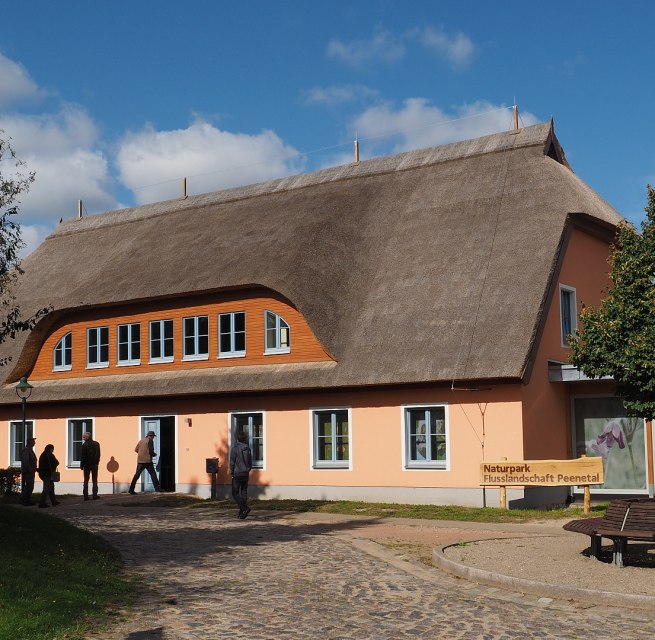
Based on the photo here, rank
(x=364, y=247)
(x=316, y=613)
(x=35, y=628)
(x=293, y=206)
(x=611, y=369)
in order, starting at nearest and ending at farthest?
(x=35, y=628) < (x=316, y=613) < (x=611, y=369) < (x=364, y=247) < (x=293, y=206)

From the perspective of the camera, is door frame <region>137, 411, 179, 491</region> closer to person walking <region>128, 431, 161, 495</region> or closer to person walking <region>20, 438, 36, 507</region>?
person walking <region>128, 431, 161, 495</region>

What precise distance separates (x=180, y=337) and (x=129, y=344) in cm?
225

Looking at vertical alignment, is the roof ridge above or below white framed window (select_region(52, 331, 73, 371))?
above

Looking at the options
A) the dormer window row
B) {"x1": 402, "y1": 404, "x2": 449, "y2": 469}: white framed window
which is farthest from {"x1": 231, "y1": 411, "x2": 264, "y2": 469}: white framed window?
{"x1": 402, "y1": 404, "x2": 449, "y2": 469}: white framed window

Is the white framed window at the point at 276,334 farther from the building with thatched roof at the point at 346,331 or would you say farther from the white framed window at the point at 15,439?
the white framed window at the point at 15,439

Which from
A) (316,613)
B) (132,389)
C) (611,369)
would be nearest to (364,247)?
(132,389)

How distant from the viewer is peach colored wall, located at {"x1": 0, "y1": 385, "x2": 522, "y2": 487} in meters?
22.2

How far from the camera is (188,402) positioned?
90.5 ft

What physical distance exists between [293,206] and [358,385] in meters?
8.92

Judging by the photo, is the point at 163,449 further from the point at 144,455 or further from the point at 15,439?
the point at 15,439

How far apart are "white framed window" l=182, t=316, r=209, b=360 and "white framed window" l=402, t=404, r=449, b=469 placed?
7.15 meters

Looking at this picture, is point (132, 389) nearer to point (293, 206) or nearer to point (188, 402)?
point (188, 402)

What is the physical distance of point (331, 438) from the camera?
24.9 metres

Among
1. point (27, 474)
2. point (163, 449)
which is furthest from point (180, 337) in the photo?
point (27, 474)
